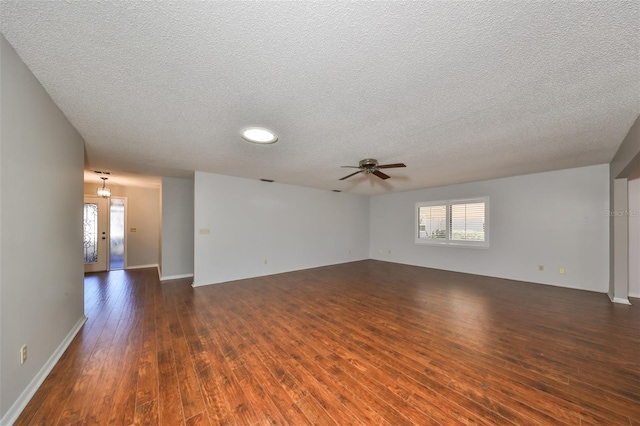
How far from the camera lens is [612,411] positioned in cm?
152

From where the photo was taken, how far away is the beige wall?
658 centimetres

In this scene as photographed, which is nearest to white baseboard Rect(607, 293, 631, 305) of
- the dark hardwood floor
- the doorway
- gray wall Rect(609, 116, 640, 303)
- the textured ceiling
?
gray wall Rect(609, 116, 640, 303)

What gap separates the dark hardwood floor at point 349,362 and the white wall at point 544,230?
842mm

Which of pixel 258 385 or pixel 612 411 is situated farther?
pixel 258 385

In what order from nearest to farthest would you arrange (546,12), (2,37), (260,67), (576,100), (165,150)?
(546,12) < (2,37) < (260,67) < (576,100) < (165,150)

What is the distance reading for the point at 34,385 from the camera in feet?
5.55

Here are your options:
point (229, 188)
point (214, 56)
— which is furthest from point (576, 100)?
point (229, 188)

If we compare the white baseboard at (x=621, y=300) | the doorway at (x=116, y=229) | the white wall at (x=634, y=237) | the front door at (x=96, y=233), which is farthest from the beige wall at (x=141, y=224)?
the white wall at (x=634, y=237)

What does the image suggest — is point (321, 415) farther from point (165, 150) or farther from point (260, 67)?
point (165, 150)

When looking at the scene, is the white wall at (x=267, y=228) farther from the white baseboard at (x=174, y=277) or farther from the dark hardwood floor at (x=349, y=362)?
the dark hardwood floor at (x=349, y=362)

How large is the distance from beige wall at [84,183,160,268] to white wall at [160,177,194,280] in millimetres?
1755

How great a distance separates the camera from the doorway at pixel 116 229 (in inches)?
254

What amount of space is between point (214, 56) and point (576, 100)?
2945 mm

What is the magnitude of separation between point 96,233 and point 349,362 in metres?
7.70
